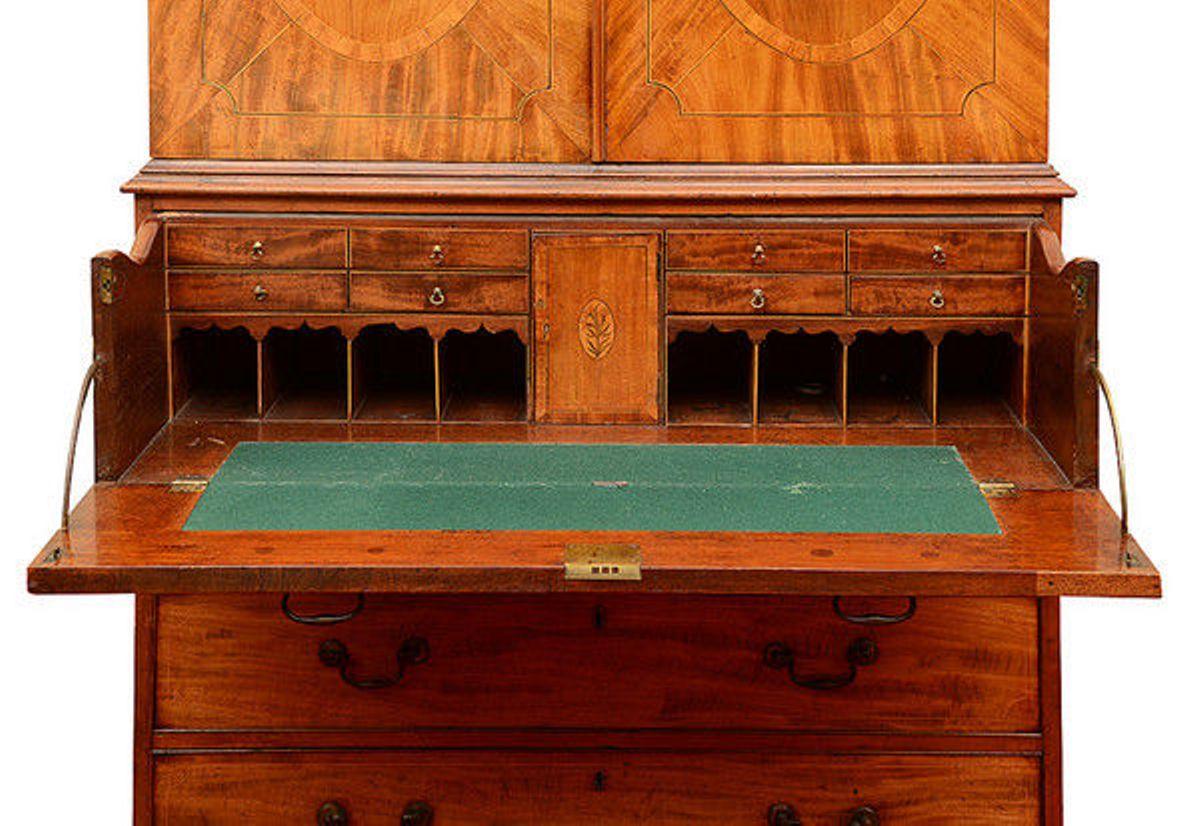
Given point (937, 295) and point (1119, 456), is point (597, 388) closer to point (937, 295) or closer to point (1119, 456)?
point (937, 295)

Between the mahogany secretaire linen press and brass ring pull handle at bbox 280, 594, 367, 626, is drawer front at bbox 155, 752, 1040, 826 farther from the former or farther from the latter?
brass ring pull handle at bbox 280, 594, 367, 626

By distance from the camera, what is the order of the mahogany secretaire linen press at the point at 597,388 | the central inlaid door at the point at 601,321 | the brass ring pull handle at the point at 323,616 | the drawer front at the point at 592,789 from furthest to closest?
the central inlaid door at the point at 601,321
the drawer front at the point at 592,789
the mahogany secretaire linen press at the point at 597,388
the brass ring pull handle at the point at 323,616

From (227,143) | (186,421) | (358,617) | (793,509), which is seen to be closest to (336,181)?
(227,143)

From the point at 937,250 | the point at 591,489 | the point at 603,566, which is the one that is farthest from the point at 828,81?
the point at 603,566

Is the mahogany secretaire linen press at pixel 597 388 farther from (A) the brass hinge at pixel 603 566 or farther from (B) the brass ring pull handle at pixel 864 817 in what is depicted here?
(A) the brass hinge at pixel 603 566

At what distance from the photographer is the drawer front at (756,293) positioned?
16.6 feet

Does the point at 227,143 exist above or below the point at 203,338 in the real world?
above

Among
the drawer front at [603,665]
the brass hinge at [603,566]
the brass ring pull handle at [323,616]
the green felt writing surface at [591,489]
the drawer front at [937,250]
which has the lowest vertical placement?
the drawer front at [603,665]

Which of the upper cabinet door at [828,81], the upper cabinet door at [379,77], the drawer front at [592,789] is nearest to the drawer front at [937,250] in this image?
the upper cabinet door at [828,81]

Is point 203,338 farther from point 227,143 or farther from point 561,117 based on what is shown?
point 561,117

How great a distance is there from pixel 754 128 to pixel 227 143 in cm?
114

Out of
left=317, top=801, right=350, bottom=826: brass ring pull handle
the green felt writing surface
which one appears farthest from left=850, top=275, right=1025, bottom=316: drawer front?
left=317, top=801, right=350, bottom=826: brass ring pull handle

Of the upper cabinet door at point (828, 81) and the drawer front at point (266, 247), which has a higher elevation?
the upper cabinet door at point (828, 81)

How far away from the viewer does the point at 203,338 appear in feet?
17.5
